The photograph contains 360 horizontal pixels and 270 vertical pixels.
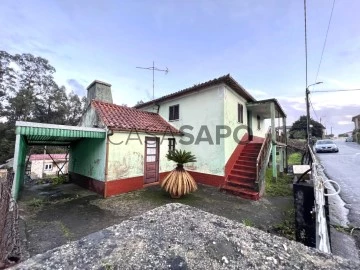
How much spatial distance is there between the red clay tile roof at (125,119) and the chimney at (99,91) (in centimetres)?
128

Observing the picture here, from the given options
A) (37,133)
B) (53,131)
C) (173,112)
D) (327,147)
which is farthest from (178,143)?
(327,147)

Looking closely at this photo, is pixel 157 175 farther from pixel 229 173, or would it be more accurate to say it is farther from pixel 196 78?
pixel 196 78

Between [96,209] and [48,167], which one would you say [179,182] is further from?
[48,167]

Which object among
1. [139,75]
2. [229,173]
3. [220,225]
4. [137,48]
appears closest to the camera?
[220,225]

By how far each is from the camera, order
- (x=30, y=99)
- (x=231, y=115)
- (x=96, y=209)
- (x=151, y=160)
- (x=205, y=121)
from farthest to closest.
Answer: (x=30, y=99) → (x=205, y=121) → (x=231, y=115) → (x=151, y=160) → (x=96, y=209)

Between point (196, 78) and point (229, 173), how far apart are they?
7.95m

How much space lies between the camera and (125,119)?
9.30 metres

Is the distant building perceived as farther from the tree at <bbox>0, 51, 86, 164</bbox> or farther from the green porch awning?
the green porch awning

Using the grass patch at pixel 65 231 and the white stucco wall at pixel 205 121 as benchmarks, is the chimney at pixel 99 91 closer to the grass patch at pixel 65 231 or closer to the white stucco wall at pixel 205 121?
the white stucco wall at pixel 205 121

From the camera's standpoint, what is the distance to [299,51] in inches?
457

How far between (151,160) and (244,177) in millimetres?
4765

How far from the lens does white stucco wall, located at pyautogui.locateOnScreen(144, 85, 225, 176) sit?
30.2 feet

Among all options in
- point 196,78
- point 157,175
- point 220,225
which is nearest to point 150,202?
point 157,175

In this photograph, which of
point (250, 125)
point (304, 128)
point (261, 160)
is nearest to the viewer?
point (261, 160)
